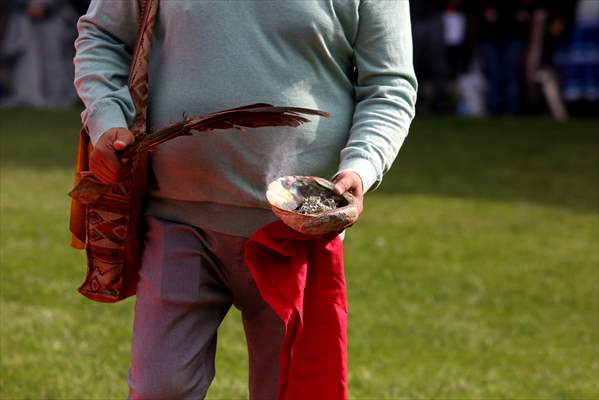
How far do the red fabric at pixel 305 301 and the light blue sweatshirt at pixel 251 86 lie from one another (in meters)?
0.16

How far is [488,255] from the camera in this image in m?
8.16

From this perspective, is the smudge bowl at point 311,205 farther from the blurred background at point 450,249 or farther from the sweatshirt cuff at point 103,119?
the blurred background at point 450,249

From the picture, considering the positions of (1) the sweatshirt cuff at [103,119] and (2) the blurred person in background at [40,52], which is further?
(2) the blurred person in background at [40,52]

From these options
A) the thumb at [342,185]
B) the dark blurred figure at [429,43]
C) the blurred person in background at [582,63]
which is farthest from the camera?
the blurred person in background at [582,63]

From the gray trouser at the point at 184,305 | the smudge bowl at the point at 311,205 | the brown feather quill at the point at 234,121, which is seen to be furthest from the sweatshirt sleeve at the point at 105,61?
the smudge bowl at the point at 311,205

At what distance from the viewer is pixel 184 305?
3.16m

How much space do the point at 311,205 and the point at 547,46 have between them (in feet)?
50.8

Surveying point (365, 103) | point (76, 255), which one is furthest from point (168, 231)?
point (76, 255)

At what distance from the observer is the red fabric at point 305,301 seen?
306cm

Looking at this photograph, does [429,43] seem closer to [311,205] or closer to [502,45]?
[502,45]

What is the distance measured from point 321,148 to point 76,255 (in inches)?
181

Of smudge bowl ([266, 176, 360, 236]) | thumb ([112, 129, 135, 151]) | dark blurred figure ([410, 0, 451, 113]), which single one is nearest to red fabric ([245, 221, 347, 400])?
smudge bowl ([266, 176, 360, 236])

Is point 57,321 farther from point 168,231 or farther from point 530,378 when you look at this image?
point 168,231

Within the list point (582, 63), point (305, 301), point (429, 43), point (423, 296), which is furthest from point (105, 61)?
point (582, 63)
